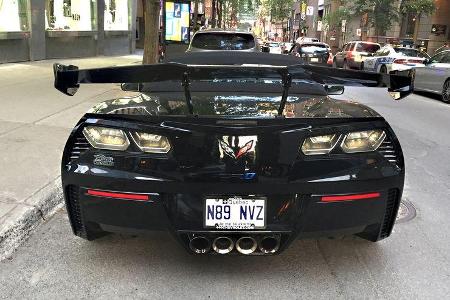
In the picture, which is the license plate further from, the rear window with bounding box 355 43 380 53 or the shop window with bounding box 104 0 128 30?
the rear window with bounding box 355 43 380 53

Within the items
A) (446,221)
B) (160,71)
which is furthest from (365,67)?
(160,71)

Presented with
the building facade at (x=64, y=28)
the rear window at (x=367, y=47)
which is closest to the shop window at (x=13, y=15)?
the building facade at (x=64, y=28)

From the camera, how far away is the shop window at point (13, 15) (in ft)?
55.1

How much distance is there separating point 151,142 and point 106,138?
0.96 feet

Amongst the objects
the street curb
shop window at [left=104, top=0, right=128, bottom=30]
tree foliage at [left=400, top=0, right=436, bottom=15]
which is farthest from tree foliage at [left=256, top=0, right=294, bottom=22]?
the street curb

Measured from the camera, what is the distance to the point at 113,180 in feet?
10.0

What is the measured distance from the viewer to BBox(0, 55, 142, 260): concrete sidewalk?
167 inches

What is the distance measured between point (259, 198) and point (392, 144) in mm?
963

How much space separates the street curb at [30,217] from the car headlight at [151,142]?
4.84 ft

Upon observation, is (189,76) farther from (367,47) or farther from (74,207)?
(367,47)

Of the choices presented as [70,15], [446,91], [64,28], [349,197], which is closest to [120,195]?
[349,197]

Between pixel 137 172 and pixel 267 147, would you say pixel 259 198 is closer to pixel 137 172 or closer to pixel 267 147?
pixel 267 147

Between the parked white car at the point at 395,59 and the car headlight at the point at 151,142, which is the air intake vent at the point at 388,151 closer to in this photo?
the car headlight at the point at 151,142

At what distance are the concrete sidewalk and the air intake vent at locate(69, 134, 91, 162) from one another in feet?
3.55
